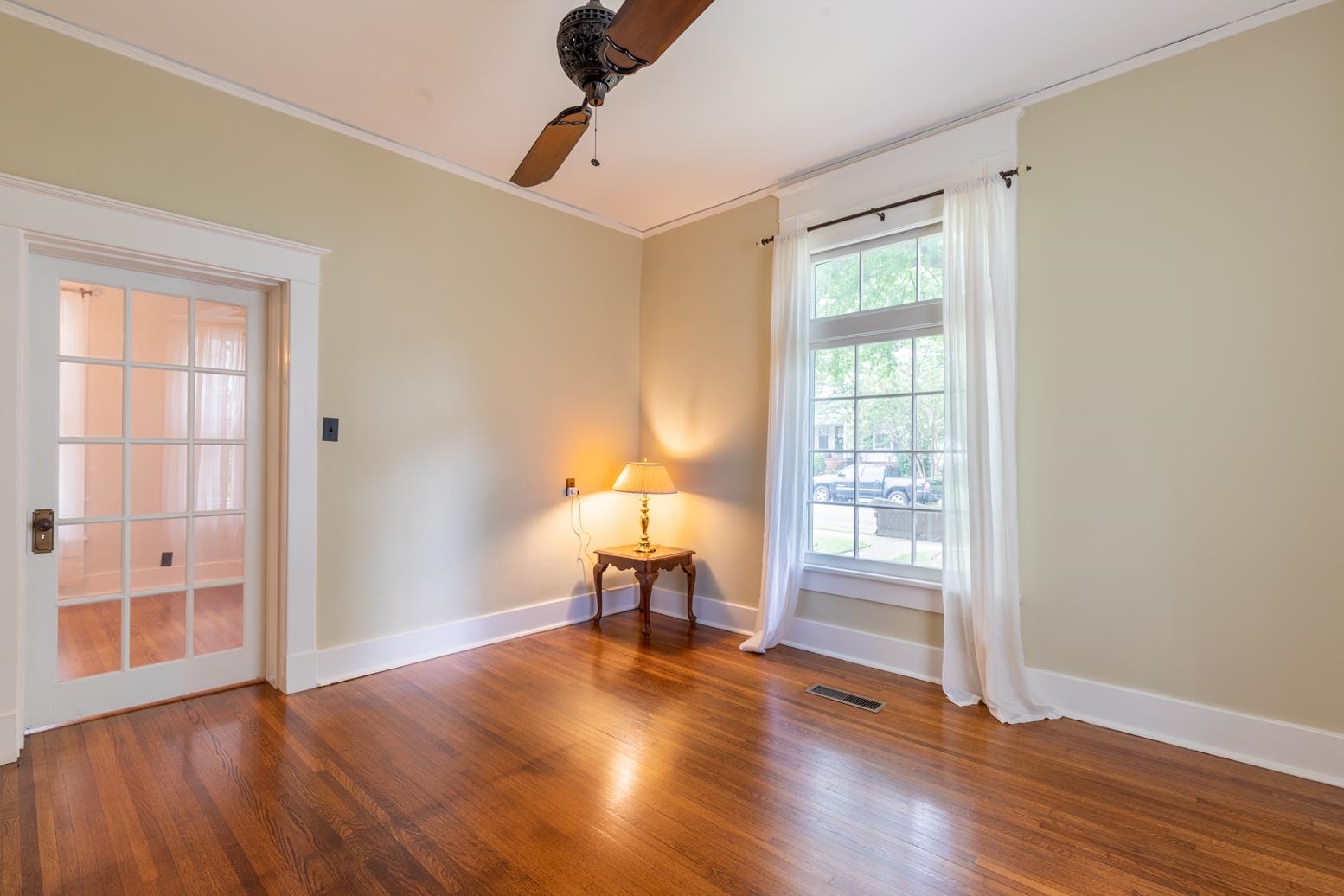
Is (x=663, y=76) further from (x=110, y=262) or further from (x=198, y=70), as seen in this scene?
(x=110, y=262)

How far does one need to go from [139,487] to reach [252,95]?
2.01m

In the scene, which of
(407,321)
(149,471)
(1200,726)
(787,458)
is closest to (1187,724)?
(1200,726)

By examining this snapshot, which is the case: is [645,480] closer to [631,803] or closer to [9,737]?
[631,803]

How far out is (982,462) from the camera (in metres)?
3.09

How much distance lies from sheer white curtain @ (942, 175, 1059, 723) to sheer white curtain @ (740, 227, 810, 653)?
92 cm

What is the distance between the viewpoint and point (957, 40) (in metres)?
2.68

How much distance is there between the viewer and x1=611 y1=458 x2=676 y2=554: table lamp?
14.1 feet

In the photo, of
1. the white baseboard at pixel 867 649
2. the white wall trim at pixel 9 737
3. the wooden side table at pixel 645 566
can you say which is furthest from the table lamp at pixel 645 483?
the white wall trim at pixel 9 737

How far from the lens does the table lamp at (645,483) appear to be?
4.30 metres

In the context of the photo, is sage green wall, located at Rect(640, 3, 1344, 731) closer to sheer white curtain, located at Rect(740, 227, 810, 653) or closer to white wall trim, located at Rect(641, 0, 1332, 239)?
white wall trim, located at Rect(641, 0, 1332, 239)

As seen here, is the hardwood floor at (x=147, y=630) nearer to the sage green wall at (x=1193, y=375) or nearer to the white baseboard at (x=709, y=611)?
the white baseboard at (x=709, y=611)

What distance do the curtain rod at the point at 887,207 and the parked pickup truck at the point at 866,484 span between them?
1.50 metres

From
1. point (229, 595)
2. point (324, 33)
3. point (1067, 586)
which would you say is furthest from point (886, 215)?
point (229, 595)

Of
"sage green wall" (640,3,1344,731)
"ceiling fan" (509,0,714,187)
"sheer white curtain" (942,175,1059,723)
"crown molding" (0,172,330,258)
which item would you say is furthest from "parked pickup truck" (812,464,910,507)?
"crown molding" (0,172,330,258)
